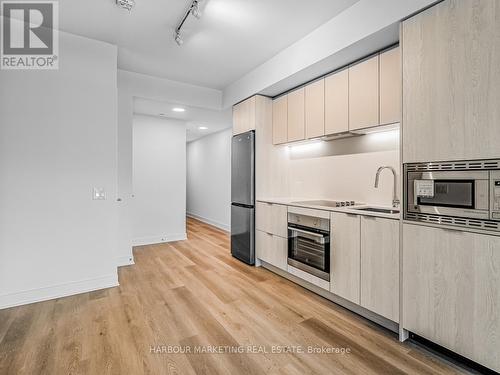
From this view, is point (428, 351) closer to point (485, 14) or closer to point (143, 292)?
point (485, 14)

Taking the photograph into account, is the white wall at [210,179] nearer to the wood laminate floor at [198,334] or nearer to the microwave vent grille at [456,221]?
the wood laminate floor at [198,334]

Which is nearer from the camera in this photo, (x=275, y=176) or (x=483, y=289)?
(x=483, y=289)

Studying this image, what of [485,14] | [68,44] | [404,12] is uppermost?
[68,44]

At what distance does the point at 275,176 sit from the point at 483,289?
264 cm

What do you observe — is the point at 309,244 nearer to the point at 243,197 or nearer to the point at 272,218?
the point at 272,218

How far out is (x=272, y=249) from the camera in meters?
3.48

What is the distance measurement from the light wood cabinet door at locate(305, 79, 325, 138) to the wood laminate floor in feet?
6.16

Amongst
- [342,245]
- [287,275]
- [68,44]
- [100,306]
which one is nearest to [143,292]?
[100,306]

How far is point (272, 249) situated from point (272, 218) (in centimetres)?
41

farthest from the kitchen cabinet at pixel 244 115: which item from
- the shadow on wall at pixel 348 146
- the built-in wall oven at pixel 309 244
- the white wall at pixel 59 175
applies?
the white wall at pixel 59 175

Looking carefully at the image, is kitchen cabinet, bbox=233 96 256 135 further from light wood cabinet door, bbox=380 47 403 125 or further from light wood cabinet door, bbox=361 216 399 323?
light wood cabinet door, bbox=361 216 399 323

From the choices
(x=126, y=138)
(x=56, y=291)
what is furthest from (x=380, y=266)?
(x=126, y=138)

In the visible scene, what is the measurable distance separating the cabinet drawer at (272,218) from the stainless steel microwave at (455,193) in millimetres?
1508

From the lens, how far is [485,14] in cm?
161
